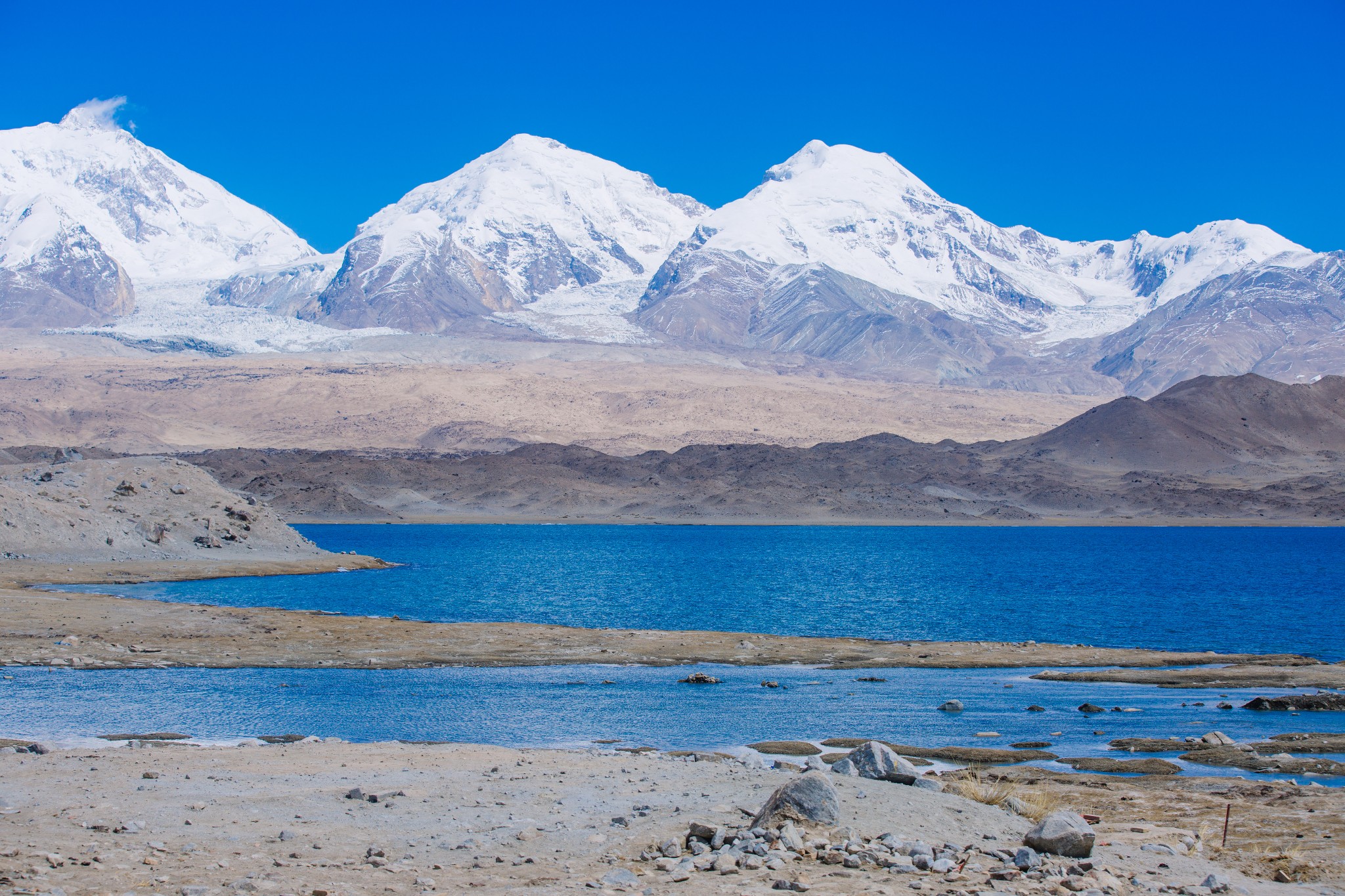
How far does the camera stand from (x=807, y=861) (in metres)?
16.2

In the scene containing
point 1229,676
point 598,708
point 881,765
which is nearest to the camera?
point 881,765

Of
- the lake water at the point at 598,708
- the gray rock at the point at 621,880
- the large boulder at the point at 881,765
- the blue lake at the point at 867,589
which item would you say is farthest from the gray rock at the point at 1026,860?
the blue lake at the point at 867,589

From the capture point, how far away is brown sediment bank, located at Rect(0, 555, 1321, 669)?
4153 cm

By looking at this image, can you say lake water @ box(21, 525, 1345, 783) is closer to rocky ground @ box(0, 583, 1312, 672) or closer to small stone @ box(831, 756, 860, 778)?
rocky ground @ box(0, 583, 1312, 672)

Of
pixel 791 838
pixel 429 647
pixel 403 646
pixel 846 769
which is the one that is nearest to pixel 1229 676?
pixel 846 769

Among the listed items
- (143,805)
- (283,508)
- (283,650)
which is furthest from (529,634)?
(283,508)

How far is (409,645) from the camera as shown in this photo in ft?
152

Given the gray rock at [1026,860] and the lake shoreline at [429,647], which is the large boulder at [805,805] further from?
the lake shoreline at [429,647]

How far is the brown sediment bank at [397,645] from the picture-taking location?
41531 millimetres

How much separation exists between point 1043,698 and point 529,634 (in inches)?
833

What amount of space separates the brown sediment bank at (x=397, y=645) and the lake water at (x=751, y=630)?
1.76 metres

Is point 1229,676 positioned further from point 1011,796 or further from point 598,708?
point 1011,796

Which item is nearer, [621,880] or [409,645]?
[621,880]

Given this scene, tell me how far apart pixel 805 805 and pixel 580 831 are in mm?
3110
